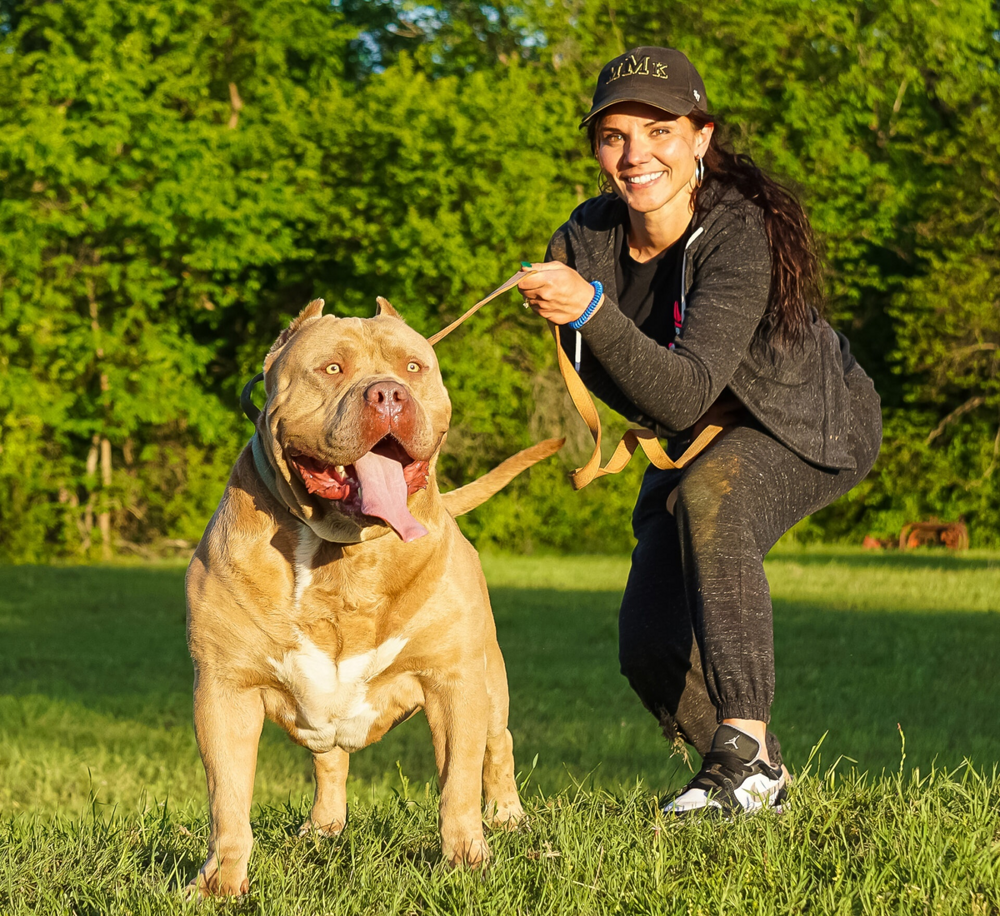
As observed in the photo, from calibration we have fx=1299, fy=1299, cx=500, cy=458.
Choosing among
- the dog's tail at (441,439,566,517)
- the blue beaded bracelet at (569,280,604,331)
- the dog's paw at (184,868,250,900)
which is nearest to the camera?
the dog's paw at (184,868,250,900)

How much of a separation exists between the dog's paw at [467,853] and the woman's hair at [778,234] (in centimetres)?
172

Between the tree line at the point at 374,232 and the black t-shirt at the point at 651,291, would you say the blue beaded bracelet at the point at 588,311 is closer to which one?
the black t-shirt at the point at 651,291

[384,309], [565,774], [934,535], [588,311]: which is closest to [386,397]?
[384,309]

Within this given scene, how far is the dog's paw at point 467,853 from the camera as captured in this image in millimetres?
3199

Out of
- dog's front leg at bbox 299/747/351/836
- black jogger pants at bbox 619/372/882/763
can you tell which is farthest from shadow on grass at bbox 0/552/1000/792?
dog's front leg at bbox 299/747/351/836

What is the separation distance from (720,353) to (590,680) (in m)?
5.97

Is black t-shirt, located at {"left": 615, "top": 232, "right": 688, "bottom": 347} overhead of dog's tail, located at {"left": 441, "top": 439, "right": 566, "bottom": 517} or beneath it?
overhead

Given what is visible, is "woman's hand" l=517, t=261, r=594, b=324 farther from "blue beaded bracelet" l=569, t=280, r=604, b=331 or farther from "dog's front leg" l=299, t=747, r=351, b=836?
"dog's front leg" l=299, t=747, r=351, b=836

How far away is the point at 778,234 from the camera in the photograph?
3.91m

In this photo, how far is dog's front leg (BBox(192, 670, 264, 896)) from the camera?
10.2ft

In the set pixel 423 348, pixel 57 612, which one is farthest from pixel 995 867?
pixel 57 612

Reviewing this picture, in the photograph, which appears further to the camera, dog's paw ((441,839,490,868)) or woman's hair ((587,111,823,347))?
woman's hair ((587,111,823,347))

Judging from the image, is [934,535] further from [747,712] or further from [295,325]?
[295,325]

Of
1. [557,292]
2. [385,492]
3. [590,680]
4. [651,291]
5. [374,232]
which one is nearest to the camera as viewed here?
[385,492]
